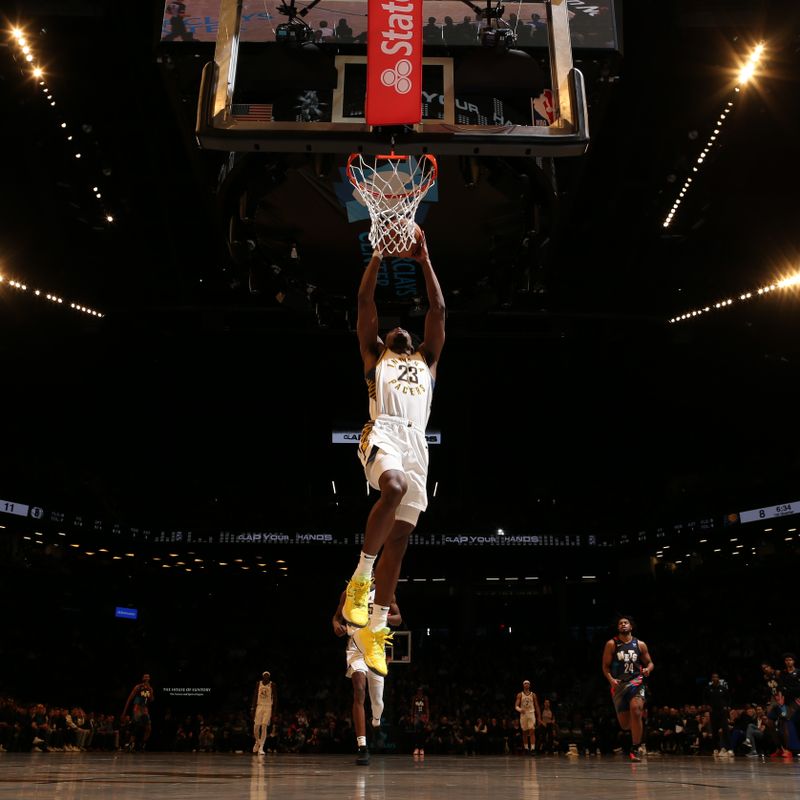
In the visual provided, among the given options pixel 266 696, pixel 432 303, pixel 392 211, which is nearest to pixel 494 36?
pixel 392 211

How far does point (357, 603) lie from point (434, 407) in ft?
67.6

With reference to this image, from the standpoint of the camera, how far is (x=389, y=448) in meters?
5.52

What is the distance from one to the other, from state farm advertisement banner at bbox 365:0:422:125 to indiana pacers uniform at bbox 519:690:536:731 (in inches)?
535

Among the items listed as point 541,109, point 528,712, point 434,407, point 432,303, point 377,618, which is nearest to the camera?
point 377,618

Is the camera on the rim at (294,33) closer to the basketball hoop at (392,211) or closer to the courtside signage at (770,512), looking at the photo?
the basketball hoop at (392,211)

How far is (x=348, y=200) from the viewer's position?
39.5 feet

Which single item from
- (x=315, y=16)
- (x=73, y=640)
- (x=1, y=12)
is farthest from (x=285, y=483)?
(x=315, y=16)

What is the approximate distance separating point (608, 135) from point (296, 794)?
37.1 ft

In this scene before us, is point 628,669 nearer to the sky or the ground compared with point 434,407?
nearer to the ground

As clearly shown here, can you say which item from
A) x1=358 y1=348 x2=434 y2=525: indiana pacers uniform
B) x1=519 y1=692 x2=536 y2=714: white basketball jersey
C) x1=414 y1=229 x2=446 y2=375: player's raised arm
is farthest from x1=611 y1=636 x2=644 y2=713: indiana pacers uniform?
x1=519 y1=692 x2=536 y2=714: white basketball jersey

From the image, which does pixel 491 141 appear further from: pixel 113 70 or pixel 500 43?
pixel 113 70

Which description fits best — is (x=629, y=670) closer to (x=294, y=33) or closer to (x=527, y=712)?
(x=527, y=712)

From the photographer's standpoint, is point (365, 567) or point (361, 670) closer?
point (365, 567)

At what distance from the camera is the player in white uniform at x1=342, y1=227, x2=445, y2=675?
5.35 metres
